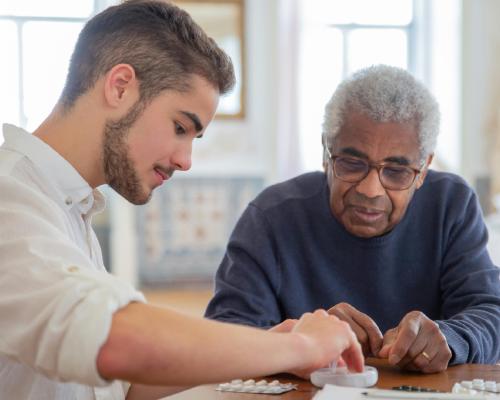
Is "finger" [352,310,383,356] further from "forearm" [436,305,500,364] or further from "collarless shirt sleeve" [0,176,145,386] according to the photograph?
"collarless shirt sleeve" [0,176,145,386]

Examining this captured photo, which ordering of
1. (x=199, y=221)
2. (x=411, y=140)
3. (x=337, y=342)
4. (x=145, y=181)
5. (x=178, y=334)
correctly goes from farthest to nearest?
(x=199, y=221) → (x=411, y=140) → (x=145, y=181) → (x=337, y=342) → (x=178, y=334)

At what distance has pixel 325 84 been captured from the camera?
262 inches

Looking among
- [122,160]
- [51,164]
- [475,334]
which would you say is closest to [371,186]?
[475,334]

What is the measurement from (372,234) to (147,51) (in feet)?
2.82

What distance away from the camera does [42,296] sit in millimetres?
960

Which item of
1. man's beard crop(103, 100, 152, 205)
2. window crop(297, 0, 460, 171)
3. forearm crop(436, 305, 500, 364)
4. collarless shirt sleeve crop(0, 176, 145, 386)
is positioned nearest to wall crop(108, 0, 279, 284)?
window crop(297, 0, 460, 171)

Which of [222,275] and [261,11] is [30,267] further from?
[261,11]

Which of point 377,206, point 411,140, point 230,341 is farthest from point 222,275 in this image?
point 230,341

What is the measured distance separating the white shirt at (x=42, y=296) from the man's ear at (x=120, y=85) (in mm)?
169

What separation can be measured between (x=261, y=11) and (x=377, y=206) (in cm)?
Result: 477

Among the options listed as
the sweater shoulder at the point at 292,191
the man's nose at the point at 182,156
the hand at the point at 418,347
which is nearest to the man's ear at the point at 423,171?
the sweater shoulder at the point at 292,191

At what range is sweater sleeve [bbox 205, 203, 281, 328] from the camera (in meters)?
1.89

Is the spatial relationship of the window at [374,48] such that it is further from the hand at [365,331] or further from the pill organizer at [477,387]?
the pill organizer at [477,387]

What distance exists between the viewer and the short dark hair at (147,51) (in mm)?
1378
